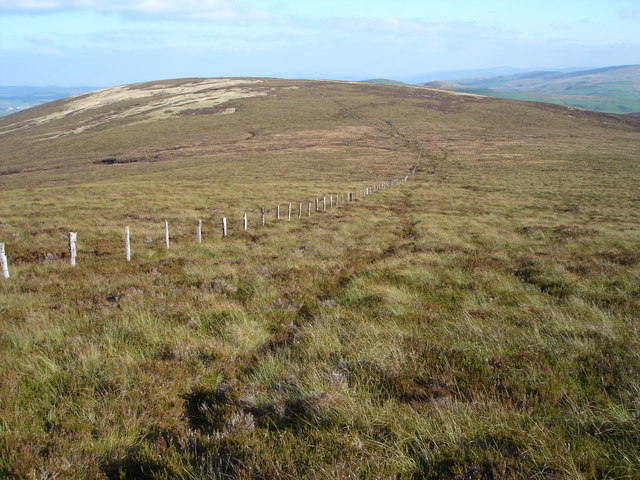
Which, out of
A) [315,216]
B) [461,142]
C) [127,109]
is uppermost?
[127,109]

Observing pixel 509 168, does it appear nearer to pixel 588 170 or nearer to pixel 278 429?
pixel 588 170

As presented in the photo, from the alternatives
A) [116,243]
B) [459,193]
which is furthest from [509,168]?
[116,243]

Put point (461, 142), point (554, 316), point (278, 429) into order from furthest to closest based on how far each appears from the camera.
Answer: point (461, 142) → point (554, 316) → point (278, 429)

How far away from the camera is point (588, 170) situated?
63.0 m

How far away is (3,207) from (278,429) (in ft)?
116

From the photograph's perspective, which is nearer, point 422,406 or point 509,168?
point 422,406

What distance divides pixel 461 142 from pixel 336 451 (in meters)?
104

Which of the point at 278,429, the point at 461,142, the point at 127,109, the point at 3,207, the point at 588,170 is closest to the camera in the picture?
the point at 278,429

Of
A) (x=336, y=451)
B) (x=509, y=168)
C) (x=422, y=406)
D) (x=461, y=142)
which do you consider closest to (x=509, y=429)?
(x=422, y=406)

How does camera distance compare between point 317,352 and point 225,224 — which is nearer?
point 317,352

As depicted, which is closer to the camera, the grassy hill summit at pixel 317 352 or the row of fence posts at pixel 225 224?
the grassy hill summit at pixel 317 352

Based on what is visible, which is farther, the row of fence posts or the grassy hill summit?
the row of fence posts

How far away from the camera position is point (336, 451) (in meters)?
3.02

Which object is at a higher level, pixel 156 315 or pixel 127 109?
pixel 127 109
